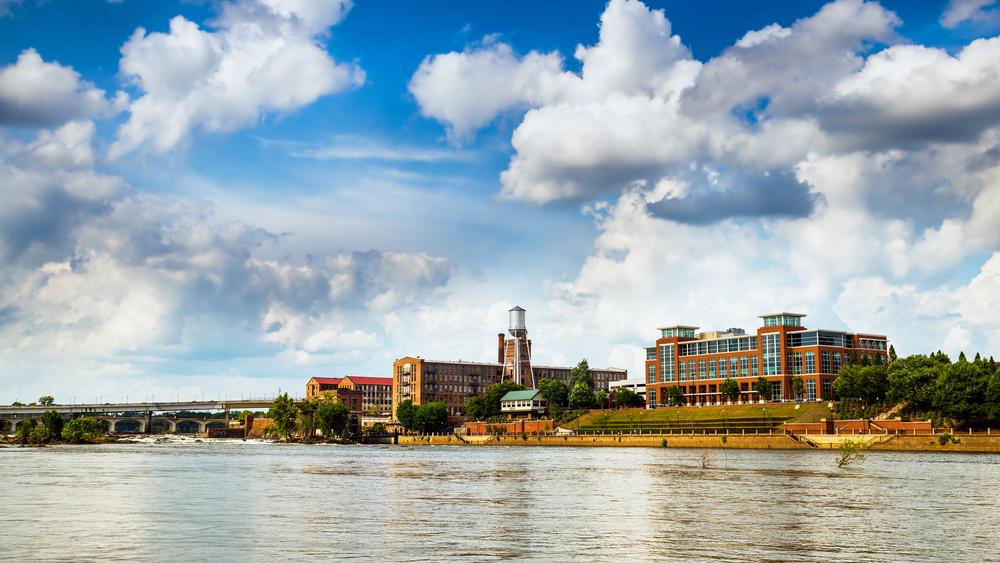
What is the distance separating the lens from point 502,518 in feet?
145

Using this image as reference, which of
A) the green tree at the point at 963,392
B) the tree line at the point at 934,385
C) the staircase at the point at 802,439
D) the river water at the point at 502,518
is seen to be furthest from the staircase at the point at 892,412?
the river water at the point at 502,518

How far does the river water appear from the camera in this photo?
33.0 metres

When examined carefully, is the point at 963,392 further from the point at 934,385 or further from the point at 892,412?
the point at 892,412

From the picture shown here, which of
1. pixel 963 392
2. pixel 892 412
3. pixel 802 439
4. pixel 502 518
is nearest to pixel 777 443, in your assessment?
pixel 802 439

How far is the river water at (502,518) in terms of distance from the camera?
1300 inches

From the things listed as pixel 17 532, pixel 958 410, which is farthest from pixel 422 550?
pixel 958 410

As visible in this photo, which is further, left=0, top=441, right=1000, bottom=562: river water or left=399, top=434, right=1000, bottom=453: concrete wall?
left=399, top=434, right=1000, bottom=453: concrete wall

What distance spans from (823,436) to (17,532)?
148 meters

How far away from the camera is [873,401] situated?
7190 inches

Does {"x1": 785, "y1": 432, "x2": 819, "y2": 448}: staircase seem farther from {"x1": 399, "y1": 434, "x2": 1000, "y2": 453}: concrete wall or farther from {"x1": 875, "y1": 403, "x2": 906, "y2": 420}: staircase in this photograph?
{"x1": 875, "y1": 403, "x2": 906, "y2": 420}: staircase

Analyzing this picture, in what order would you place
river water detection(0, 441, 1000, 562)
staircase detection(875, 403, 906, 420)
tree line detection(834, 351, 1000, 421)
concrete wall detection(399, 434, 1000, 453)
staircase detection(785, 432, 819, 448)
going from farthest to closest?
staircase detection(875, 403, 906, 420) → staircase detection(785, 432, 819, 448) → tree line detection(834, 351, 1000, 421) → concrete wall detection(399, 434, 1000, 453) → river water detection(0, 441, 1000, 562)

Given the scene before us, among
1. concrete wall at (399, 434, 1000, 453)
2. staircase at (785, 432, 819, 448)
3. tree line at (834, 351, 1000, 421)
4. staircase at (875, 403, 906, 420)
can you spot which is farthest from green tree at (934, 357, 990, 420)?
staircase at (785, 432, 819, 448)

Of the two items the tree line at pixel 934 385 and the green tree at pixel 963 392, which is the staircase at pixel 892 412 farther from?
the green tree at pixel 963 392

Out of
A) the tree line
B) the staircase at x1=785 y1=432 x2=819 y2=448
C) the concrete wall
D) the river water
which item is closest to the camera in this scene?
the river water
